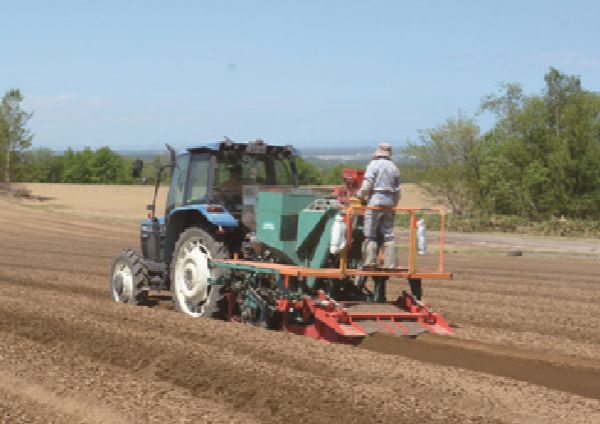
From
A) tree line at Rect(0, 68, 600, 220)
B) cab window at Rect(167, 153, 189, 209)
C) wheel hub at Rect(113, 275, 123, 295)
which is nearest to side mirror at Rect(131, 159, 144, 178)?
cab window at Rect(167, 153, 189, 209)

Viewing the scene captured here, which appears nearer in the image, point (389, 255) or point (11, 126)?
Result: point (389, 255)

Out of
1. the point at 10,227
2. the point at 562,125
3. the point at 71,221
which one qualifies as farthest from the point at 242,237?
the point at 562,125

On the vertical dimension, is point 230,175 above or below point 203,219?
above

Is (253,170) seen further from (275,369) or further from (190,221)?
(275,369)

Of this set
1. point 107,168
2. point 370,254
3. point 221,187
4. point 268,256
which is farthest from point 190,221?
point 107,168

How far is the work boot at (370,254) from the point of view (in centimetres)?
907

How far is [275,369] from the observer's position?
23.0ft

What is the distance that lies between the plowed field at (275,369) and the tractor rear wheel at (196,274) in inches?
12.7

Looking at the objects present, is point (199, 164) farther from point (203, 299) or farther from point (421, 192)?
point (421, 192)

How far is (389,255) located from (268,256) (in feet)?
4.57

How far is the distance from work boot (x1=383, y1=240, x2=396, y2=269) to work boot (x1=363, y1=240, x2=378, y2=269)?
0.58 feet

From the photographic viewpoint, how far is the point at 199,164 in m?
10.6

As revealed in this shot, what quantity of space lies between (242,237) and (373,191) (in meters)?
1.82

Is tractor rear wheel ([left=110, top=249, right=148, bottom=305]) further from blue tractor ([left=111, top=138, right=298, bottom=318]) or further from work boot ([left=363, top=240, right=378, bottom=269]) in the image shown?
work boot ([left=363, top=240, right=378, bottom=269])
